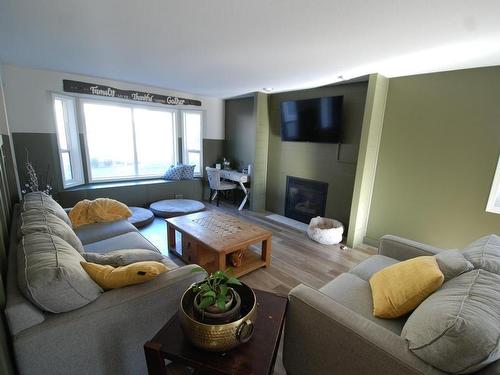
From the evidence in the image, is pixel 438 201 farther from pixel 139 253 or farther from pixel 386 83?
pixel 139 253

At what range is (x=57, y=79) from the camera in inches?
130

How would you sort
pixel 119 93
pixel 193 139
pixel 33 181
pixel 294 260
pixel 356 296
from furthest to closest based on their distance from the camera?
1. pixel 193 139
2. pixel 119 93
3. pixel 33 181
4. pixel 294 260
5. pixel 356 296

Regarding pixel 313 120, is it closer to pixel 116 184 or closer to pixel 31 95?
pixel 116 184

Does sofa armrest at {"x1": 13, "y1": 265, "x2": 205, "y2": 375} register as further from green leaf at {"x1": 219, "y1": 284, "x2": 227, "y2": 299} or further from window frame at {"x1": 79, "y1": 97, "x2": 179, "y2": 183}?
window frame at {"x1": 79, "y1": 97, "x2": 179, "y2": 183}

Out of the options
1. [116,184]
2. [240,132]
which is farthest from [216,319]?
[240,132]

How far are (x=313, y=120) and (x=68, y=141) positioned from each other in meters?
3.85

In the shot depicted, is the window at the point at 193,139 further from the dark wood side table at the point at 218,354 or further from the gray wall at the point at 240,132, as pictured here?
the dark wood side table at the point at 218,354

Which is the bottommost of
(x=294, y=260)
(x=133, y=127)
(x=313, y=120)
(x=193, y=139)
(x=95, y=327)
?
(x=294, y=260)

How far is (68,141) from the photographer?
367cm

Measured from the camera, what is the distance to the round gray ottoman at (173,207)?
3830 millimetres

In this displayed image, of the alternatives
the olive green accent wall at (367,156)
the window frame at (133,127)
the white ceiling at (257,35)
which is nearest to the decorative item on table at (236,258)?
the olive green accent wall at (367,156)

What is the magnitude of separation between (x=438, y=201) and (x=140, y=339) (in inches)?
125

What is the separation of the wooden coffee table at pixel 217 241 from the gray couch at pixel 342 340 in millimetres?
1022

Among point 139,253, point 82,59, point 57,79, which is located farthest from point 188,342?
point 57,79
